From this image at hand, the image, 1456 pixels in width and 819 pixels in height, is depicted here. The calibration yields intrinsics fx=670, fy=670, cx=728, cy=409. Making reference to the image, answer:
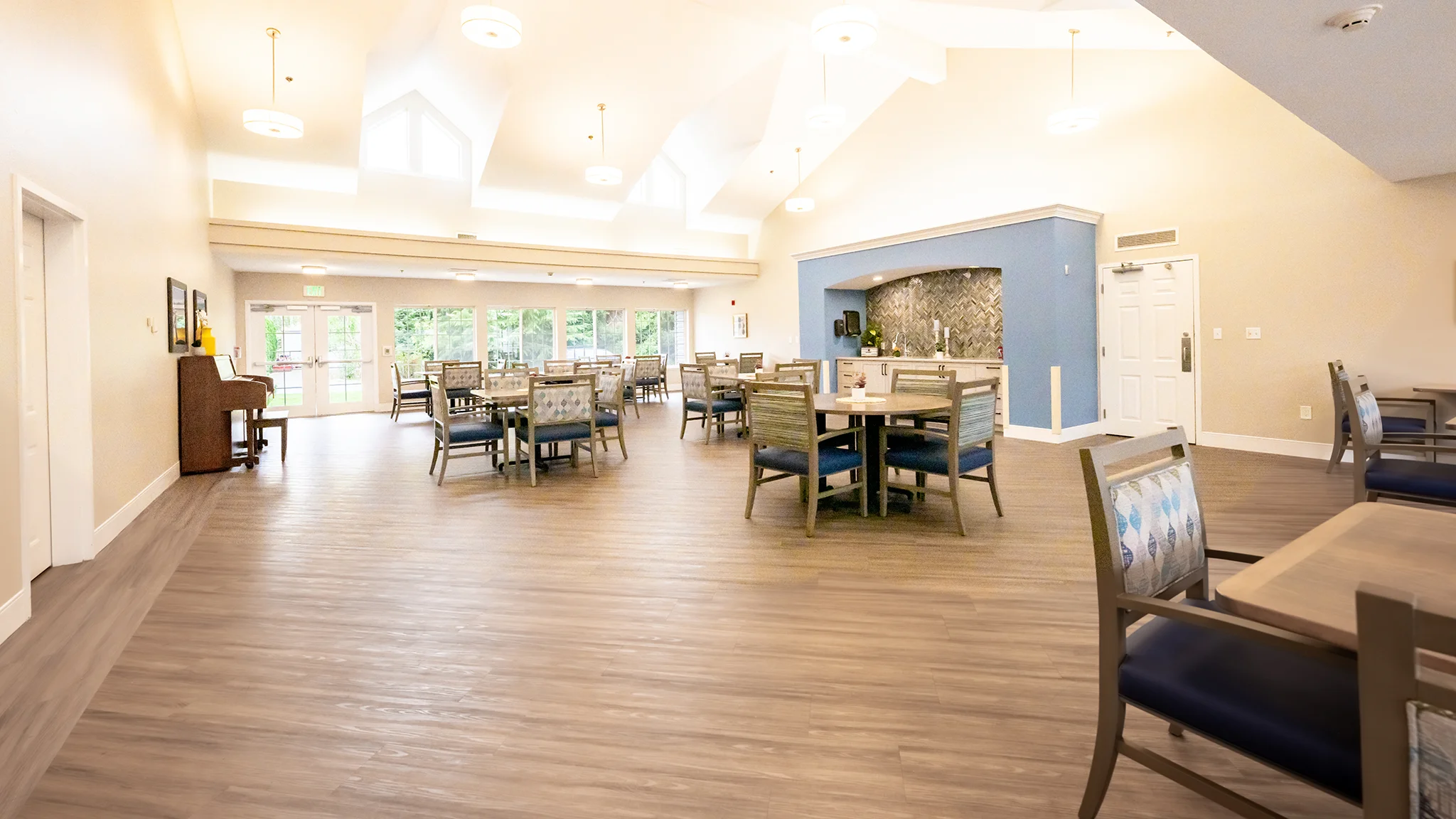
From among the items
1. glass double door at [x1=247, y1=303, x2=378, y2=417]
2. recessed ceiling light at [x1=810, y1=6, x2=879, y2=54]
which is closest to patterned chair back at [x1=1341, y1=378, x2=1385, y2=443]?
recessed ceiling light at [x1=810, y1=6, x2=879, y2=54]

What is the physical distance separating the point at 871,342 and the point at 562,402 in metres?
6.66

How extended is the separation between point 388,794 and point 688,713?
810mm

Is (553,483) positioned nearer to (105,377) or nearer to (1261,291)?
(105,377)

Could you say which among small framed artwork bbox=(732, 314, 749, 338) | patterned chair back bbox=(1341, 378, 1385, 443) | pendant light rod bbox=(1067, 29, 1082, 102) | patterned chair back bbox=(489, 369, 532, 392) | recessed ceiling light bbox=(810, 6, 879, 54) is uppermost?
pendant light rod bbox=(1067, 29, 1082, 102)

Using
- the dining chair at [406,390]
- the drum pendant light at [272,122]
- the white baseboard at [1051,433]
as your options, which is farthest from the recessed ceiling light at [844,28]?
the dining chair at [406,390]

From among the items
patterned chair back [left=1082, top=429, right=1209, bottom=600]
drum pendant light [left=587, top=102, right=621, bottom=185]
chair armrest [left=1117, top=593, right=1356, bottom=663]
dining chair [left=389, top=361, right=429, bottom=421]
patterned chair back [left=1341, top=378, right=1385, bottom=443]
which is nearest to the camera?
chair armrest [left=1117, top=593, right=1356, bottom=663]

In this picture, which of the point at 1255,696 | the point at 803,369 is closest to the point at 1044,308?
the point at 803,369

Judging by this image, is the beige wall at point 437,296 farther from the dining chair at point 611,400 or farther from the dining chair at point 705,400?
the dining chair at point 611,400

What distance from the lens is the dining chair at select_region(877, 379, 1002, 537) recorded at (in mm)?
3902

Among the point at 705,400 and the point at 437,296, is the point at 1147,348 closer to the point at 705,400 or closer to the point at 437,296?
the point at 705,400

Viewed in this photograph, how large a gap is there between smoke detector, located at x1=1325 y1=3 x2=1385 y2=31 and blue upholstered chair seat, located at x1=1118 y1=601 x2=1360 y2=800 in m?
2.80

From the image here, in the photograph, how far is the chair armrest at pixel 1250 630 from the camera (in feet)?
3.35

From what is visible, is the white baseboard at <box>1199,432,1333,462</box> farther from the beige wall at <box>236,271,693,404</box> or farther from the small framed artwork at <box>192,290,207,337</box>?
the beige wall at <box>236,271,693,404</box>

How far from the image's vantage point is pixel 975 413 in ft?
13.3
